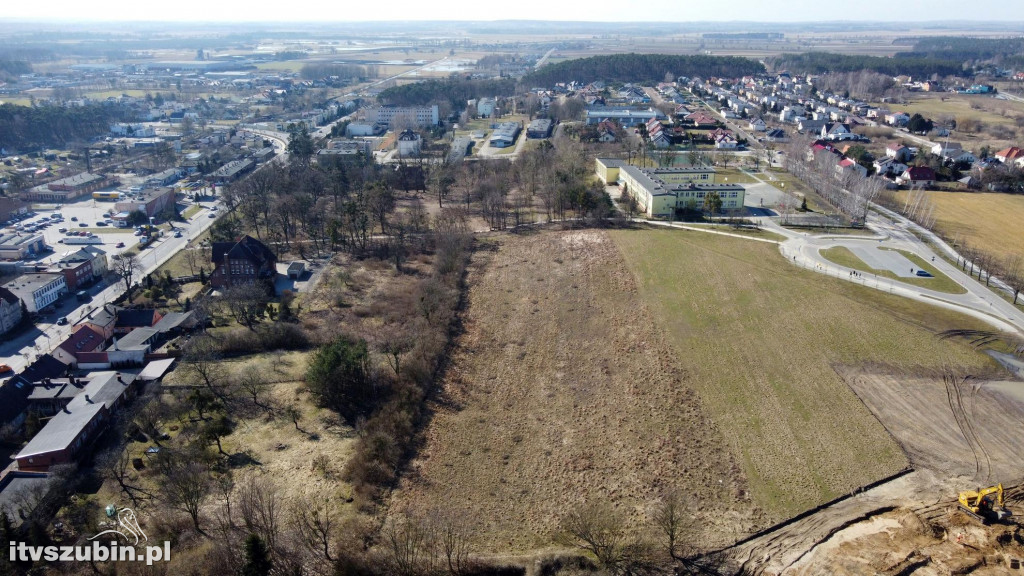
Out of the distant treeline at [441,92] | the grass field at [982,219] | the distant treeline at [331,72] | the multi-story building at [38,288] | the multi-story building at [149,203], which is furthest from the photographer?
the distant treeline at [331,72]

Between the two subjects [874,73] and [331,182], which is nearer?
[331,182]

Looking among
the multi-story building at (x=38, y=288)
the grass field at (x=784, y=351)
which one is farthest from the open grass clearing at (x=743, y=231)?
the multi-story building at (x=38, y=288)

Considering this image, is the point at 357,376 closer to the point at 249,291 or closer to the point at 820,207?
the point at 249,291

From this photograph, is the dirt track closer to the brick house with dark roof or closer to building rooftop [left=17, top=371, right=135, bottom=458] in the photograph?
building rooftop [left=17, top=371, right=135, bottom=458]

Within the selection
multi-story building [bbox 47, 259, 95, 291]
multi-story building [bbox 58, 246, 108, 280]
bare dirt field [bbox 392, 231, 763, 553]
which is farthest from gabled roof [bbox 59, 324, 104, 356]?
bare dirt field [bbox 392, 231, 763, 553]

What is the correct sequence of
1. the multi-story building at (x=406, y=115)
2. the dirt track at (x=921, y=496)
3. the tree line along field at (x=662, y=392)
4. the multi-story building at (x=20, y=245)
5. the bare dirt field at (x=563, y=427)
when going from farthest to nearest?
the multi-story building at (x=406, y=115), the multi-story building at (x=20, y=245), the tree line along field at (x=662, y=392), the bare dirt field at (x=563, y=427), the dirt track at (x=921, y=496)

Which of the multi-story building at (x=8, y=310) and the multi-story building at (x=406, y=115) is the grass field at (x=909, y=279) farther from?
the multi-story building at (x=406, y=115)

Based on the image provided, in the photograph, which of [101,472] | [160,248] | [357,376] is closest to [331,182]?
[160,248]
